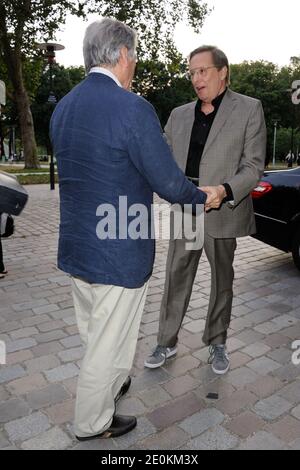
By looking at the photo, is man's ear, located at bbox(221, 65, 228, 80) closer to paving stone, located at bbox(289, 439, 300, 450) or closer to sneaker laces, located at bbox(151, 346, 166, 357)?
sneaker laces, located at bbox(151, 346, 166, 357)

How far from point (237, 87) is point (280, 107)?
585 cm

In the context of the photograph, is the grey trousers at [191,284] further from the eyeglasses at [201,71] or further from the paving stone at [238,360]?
the eyeglasses at [201,71]

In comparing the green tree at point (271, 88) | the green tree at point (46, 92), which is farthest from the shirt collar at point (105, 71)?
the green tree at point (271, 88)

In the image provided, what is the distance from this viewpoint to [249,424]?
94.7 inches

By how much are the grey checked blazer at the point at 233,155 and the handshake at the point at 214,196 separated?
0.33ft

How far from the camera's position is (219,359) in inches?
119

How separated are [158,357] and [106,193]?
1.62 meters

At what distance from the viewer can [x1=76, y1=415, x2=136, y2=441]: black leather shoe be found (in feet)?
7.40

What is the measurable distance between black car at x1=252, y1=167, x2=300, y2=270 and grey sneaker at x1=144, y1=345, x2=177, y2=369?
269cm

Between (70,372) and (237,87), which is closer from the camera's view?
(70,372)

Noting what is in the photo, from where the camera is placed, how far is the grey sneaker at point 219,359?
297 centimetres

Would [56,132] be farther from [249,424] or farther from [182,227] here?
[249,424]

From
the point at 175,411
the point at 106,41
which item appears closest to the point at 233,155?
the point at 106,41

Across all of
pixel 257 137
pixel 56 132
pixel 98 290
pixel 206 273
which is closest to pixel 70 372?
pixel 98 290
